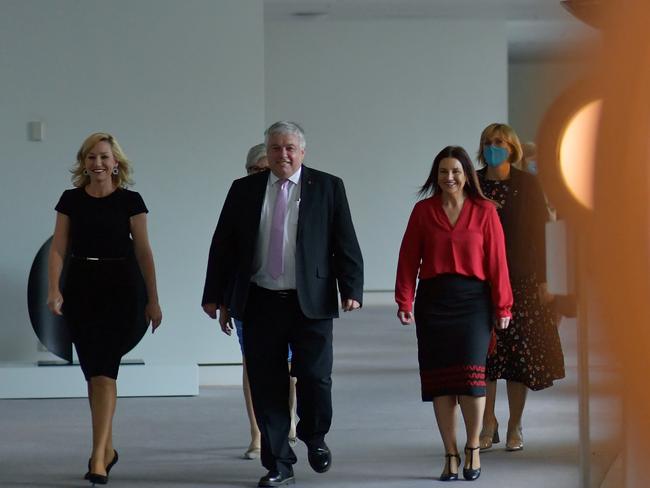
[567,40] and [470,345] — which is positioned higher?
[567,40]

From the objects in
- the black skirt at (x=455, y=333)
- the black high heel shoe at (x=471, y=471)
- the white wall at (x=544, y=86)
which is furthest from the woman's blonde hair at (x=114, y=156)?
the white wall at (x=544, y=86)

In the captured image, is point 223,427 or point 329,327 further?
point 223,427

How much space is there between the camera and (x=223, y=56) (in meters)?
8.61

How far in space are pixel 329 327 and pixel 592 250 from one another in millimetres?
4536

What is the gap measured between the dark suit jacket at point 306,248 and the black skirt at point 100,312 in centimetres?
35

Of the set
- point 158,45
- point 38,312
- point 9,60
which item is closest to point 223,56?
point 158,45

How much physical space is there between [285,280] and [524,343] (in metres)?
1.38

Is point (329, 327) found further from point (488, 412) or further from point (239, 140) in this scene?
point (239, 140)

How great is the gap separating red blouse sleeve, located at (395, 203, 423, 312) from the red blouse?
0.02 m

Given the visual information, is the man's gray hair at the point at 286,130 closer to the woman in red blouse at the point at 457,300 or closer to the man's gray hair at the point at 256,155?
the woman in red blouse at the point at 457,300

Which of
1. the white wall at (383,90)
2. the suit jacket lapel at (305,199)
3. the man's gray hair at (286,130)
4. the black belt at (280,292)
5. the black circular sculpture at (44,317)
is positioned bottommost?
the black circular sculpture at (44,317)

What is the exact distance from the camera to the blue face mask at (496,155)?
562 cm

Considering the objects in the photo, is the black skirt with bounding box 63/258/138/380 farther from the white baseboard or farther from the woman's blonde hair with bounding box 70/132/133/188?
the white baseboard

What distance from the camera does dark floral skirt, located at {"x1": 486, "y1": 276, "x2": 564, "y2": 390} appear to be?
5754 mm
